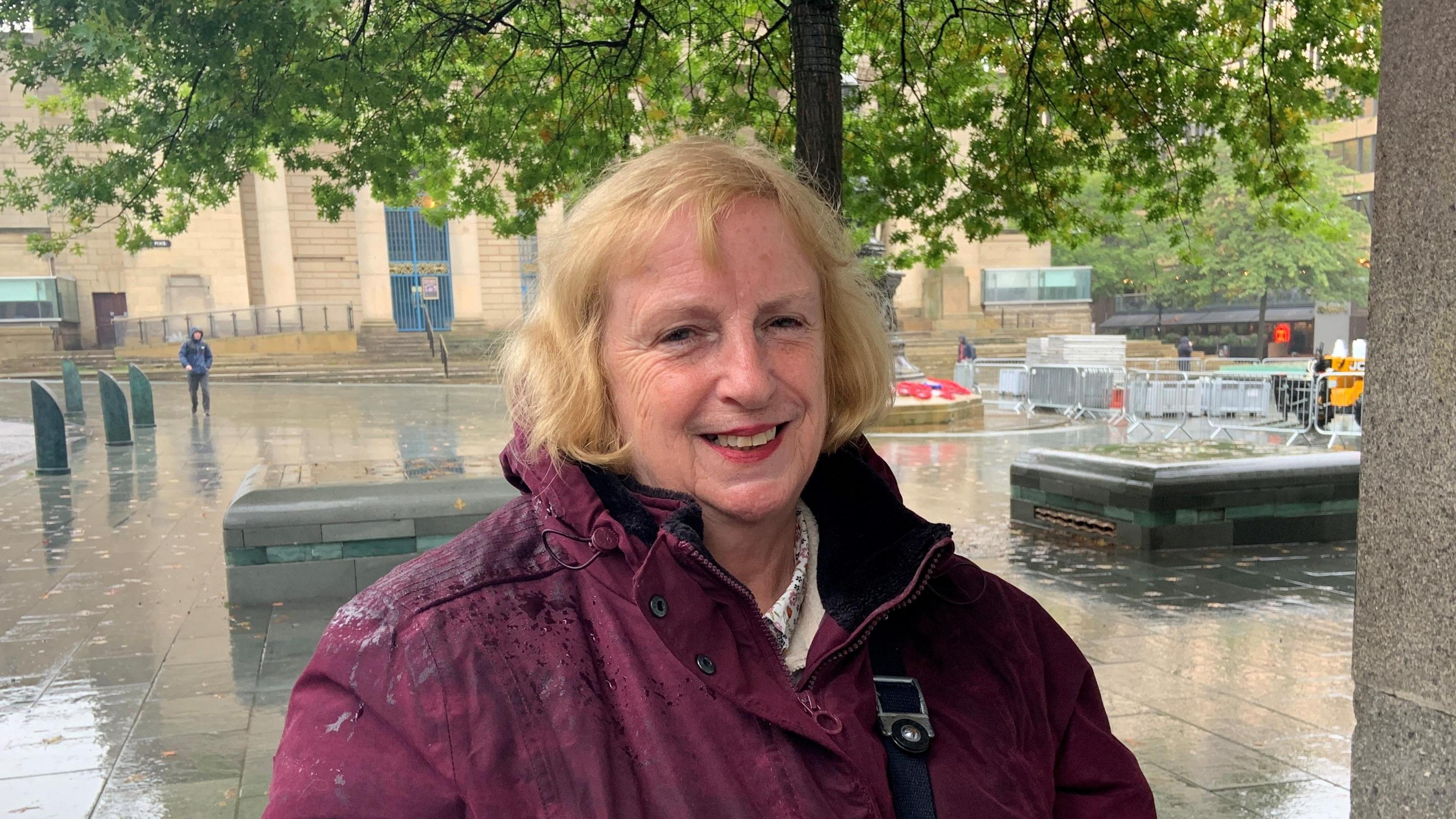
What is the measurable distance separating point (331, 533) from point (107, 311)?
4051cm

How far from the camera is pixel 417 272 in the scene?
43.5 meters

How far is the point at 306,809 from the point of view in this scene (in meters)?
1.39

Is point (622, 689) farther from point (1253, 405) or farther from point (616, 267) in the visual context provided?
point (1253, 405)

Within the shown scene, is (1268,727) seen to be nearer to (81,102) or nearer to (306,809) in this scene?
(306,809)

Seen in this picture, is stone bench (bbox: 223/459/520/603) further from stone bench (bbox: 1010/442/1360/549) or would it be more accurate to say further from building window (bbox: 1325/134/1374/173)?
building window (bbox: 1325/134/1374/173)

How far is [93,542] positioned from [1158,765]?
8.52 metres

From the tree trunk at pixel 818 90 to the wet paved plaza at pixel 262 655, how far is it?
198cm

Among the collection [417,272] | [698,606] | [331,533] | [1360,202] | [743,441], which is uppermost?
[1360,202]

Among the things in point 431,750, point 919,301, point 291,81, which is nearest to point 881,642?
point 431,750

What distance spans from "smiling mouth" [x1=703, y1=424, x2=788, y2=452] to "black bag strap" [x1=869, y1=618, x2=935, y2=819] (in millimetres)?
327

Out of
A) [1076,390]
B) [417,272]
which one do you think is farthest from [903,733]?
[417,272]

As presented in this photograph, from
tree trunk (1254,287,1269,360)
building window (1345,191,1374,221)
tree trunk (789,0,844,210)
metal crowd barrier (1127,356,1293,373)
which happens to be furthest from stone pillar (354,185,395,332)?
building window (1345,191,1374,221)

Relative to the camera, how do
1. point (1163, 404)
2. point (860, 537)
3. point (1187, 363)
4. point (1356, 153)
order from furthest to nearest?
point (1356, 153) → point (1187, 363) → point (1163, 404) → point (860, 537)

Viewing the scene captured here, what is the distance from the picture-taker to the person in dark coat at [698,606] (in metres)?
1.43
